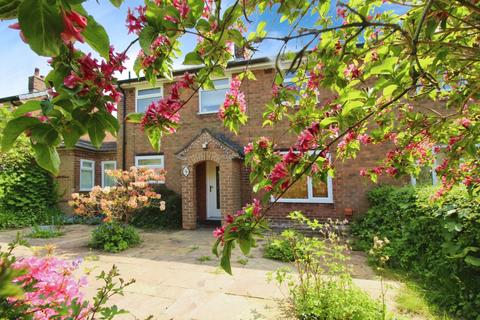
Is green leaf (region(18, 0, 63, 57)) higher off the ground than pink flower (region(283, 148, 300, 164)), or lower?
higher

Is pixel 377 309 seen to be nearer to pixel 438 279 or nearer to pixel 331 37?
pixel 438 279

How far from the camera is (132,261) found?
207 inches

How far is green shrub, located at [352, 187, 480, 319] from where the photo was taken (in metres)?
3.14

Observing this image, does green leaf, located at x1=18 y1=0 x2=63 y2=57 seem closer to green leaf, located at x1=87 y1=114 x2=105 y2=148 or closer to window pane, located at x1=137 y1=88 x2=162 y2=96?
green leaf, located at x1=87 y1=114 x2=105 y2=148

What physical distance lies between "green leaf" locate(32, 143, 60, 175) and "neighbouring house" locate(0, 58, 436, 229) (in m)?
6.49

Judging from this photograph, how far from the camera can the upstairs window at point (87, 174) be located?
11.9m

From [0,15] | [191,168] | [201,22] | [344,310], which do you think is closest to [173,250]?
[191,168]

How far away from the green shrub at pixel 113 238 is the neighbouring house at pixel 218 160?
7.93ft

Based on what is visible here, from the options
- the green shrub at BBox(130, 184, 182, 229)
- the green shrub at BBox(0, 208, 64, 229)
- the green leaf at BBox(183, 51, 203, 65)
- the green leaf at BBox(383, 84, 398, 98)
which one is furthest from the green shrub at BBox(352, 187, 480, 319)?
the green shrub at BBox(0, 208, 64, 229)

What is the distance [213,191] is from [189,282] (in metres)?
6.25

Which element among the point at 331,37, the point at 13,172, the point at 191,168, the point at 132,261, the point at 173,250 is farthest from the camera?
the point at 13,172

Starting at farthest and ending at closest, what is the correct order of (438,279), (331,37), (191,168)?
(191,168) → (438,279) → (331,37)

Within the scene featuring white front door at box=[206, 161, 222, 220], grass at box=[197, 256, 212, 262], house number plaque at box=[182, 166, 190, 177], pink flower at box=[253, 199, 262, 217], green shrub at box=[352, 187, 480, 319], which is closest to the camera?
pink flower at box=[253, 199, 262, 217]

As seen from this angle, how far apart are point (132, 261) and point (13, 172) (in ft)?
28.1
